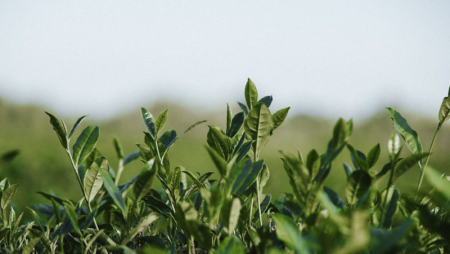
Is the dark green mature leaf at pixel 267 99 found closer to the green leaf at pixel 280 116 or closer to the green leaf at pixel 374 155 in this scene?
the green leaf at pixel 280 116

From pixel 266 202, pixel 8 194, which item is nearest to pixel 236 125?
pixel 266 202

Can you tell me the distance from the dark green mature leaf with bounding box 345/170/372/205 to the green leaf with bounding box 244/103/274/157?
0.17m

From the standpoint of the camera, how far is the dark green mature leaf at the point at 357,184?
0.62 meters

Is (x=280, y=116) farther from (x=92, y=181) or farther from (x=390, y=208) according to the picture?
(x=92, y=181)

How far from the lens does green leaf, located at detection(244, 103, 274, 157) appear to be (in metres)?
0.71

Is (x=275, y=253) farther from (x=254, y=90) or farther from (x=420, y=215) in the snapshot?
(x=254, y=90)

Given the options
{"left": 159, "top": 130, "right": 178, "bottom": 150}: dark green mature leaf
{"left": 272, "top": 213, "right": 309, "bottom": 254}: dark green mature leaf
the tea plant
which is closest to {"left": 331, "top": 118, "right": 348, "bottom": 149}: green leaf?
the tea plant

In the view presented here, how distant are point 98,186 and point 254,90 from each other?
36 cm

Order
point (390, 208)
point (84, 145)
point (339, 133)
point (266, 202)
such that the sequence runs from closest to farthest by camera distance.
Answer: point (339, 133) → point (390, 208) → point (84, 145) → point (266, 202)

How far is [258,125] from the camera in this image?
73 cm

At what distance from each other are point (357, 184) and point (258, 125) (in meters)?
0.20

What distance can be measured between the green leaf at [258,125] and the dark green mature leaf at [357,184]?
0.17 m

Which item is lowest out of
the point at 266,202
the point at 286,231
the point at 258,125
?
the point at 266,202

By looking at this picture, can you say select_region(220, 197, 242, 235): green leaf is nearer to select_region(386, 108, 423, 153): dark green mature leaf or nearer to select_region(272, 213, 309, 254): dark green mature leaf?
select_region(272, 213, 309, 254): dark green mature leaf
